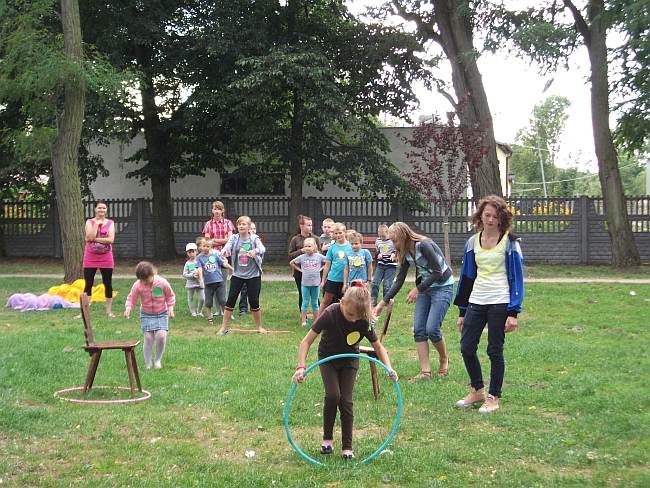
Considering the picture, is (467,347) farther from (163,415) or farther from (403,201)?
(403,201)

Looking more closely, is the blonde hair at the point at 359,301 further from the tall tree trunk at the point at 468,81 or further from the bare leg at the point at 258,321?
the tall tree trunk at the point at 468,81

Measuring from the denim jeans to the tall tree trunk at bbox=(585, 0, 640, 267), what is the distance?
1690cm

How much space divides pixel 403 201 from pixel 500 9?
20.2 ft

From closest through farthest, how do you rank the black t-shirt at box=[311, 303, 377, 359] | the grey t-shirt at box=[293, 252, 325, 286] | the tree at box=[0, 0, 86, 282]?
the black t-shirt at box=[311, 303, 377, 359], the grey t-shirt at box=[293, 252, 325, 286], the tree at box=[0, 0, 86, 282]

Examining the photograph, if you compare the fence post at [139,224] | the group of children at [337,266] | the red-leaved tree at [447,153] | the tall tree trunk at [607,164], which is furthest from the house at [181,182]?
the group of children at [337,266]

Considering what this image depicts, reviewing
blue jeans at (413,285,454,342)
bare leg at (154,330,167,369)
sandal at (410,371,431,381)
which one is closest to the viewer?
blue jeans at (413,285,454,342)

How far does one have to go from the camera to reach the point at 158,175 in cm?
2602

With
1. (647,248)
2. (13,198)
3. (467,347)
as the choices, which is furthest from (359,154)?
(467,347)

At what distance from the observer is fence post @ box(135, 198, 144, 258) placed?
27.2m

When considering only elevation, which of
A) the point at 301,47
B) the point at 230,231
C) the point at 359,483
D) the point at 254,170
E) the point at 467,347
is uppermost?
the point at 301,47

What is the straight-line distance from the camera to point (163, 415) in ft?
23.9

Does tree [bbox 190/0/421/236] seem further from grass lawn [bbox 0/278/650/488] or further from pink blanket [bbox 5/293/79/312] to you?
grass lawn [bbox 0/278/650/488]

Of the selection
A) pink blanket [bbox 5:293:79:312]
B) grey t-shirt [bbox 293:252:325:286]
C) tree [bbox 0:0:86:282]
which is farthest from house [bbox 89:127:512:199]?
grey t-shirt [bbox 293:252:325:286]

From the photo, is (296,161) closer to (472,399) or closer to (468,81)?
(468,81)
